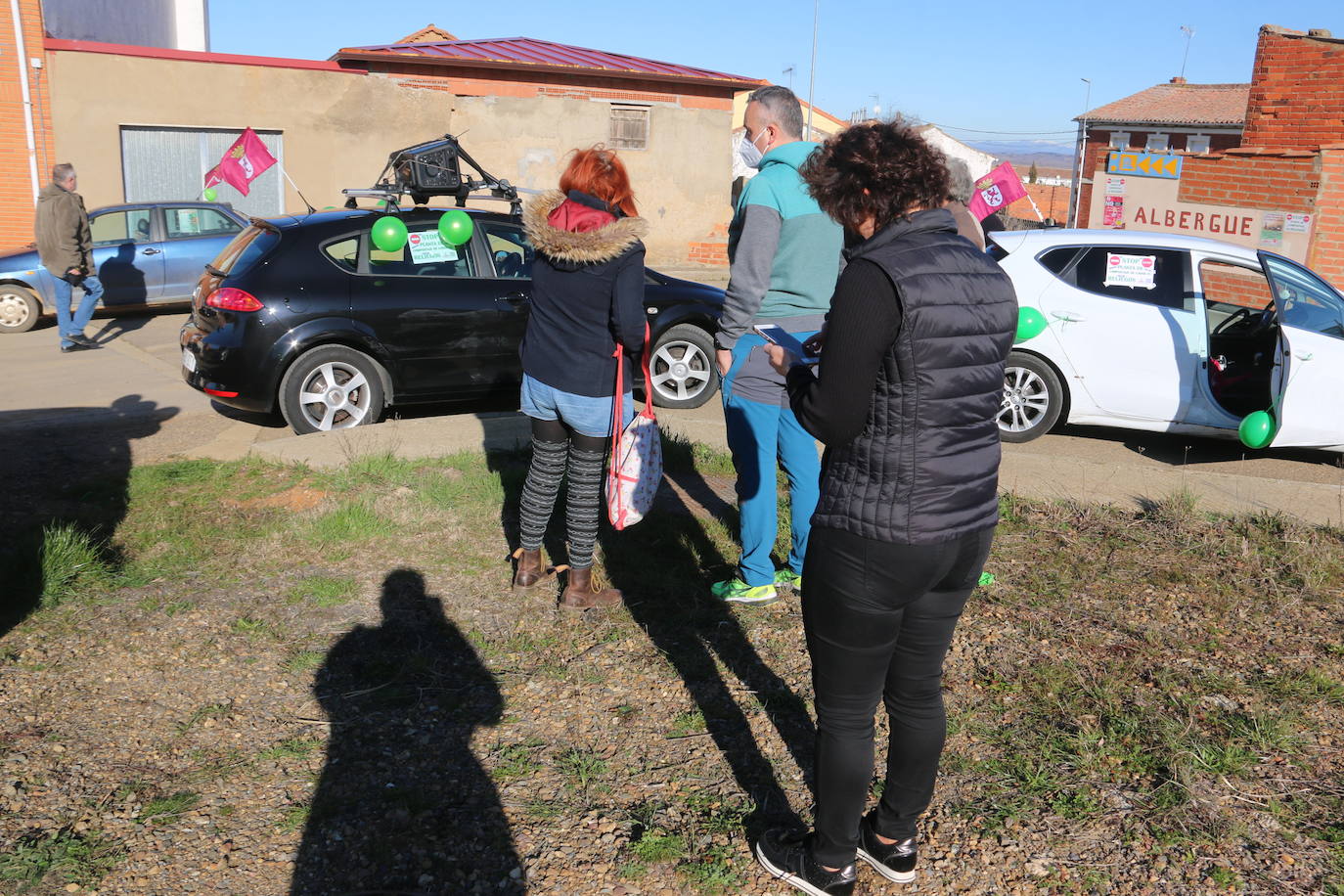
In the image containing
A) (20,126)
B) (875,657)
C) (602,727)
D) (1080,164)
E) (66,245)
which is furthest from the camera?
(1080,164)

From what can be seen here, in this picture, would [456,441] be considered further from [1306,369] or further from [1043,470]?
[1306,369]

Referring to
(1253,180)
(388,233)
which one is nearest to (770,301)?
(388,233)

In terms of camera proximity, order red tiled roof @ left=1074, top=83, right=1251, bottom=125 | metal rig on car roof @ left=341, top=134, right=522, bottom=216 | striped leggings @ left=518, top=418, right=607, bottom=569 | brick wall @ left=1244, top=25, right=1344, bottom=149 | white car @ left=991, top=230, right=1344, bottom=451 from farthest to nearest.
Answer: red tiled roof @ left=1074, top=83, right=1251, bottom=125, brick wall @ left=1244, top=25, right=1344, bottom=149, metal rig on car roof @ left=341, top=134, right=522, bottom=216, white car @ left=991, top=230, right=1344, bottom=451, striped leggings @ left=518, top=418, right=607, bottom=569

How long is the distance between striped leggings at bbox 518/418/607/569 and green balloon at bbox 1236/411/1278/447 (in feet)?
15.7

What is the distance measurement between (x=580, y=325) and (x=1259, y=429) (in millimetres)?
5059

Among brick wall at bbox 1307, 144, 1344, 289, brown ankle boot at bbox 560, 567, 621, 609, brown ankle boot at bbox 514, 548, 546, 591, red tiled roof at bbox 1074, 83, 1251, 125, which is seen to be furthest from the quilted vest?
red tiled roof at bbox 1074, 83, 1251, 125

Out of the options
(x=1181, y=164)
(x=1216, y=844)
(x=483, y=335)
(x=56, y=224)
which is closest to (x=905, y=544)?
(x=1216, y=844)

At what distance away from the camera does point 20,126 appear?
16.8 meters

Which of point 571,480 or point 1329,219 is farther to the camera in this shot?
point 1329,219

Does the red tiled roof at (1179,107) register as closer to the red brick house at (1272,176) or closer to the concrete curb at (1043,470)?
the red brick house at (1272,176)

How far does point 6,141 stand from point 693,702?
17401 millimetres

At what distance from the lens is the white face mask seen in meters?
4.68

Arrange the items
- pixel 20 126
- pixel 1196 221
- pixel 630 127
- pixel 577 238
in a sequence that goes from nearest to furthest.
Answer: pixel 577 238 → pixel 1196 221 → pixel 20 126 → pixel 630 127

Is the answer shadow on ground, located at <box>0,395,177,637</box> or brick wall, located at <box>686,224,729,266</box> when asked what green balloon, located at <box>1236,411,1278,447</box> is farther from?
brick wall, located at <box>686,224,729,266</box>
